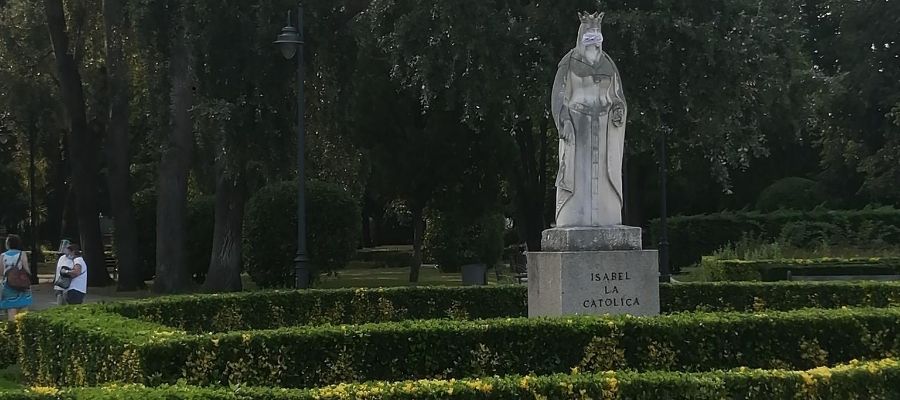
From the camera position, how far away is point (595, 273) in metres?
10.0

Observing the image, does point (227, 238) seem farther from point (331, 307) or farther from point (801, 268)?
point (801, 268)

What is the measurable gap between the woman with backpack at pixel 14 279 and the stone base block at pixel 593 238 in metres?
8.07

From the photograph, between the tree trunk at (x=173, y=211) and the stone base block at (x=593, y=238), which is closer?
the stone base block at (x=593, y=238)

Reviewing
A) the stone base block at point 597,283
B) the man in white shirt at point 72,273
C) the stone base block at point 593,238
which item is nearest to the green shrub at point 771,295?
the stone base block at point 597,283

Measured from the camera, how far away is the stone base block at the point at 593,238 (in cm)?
1010

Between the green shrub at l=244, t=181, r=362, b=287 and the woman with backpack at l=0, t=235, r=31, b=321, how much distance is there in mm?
9816

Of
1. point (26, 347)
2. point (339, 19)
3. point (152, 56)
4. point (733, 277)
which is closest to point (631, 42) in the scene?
point (733, 277)

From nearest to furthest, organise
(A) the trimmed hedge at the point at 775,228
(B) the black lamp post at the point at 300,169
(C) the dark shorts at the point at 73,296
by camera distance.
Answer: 1. (C) the dark shorts at the point at 73,296
2. (B) the black lamp post at the point at 300,169
3. (A) the trimmed hedge at the point at 775,228

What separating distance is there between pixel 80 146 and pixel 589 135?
69.8 ft

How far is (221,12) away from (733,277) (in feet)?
40.2

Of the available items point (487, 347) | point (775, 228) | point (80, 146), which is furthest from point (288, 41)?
point (775, 228)

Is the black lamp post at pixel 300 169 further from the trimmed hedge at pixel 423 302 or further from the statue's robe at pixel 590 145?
the statue's robe at pixel 590 145

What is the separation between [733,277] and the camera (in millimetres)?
19719

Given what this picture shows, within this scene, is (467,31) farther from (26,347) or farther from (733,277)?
(26,347)
